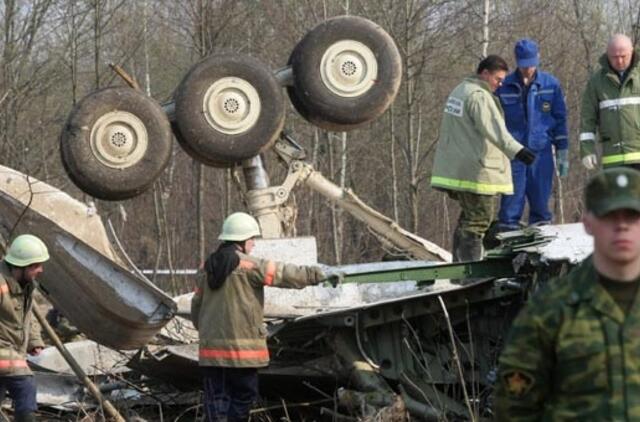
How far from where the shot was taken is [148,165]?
380 inches

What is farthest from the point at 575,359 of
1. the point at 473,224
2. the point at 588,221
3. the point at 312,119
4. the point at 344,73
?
the point at 312,119

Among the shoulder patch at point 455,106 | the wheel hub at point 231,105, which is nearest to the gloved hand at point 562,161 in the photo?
the shoulder patch at point 455,106

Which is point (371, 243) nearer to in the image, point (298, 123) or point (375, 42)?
point (298, 123)

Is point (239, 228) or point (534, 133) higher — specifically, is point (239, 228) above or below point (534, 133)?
below

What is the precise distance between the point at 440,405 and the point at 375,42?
10.8 ft

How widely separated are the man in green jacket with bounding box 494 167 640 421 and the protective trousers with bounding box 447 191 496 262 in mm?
5081

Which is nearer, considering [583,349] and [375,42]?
[583,349]

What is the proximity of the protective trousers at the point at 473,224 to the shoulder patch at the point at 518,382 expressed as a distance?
510cm

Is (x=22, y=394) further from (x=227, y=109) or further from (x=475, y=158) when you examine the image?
(x=475, y=158)

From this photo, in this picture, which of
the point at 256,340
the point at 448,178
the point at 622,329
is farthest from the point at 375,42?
the point at 622,329

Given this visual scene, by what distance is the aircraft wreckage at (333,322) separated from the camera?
808 cm

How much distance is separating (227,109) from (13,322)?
2.50 metres

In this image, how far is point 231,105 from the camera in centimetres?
982

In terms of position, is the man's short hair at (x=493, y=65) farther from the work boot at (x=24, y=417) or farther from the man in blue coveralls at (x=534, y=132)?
the work boot at (x=24, y=417)
